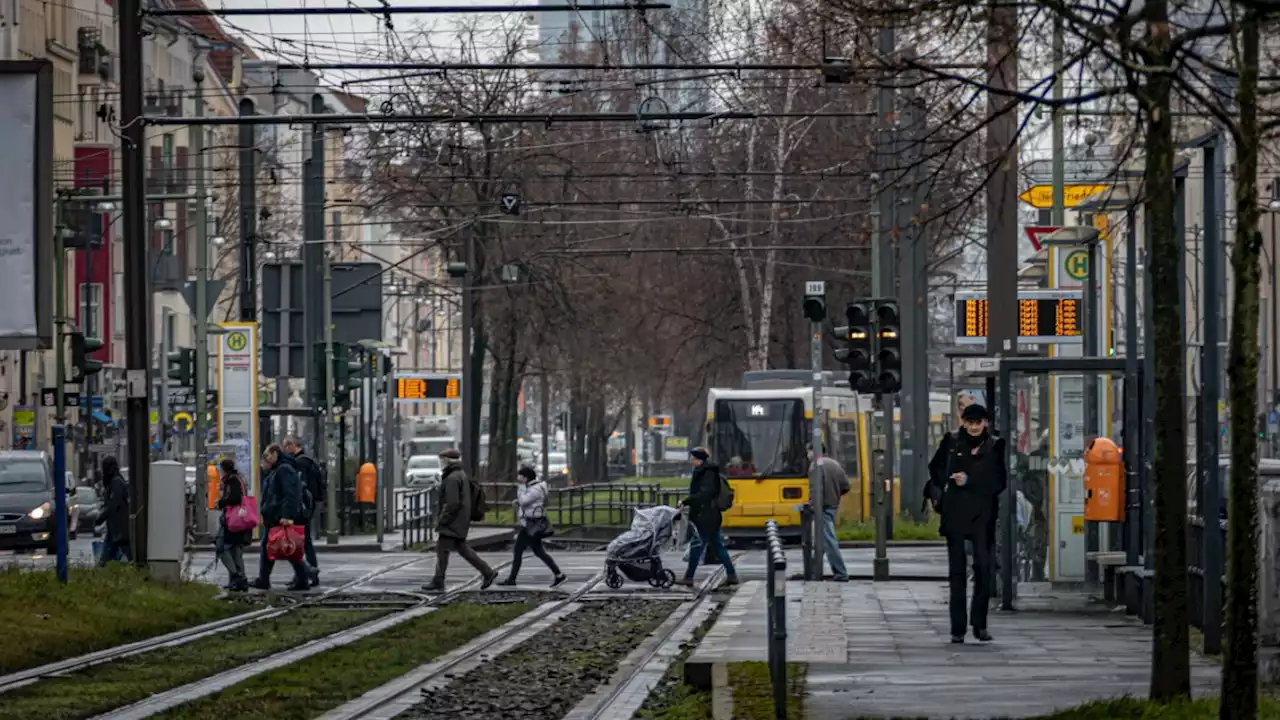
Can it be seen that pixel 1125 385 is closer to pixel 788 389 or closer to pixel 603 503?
pixel 788 389

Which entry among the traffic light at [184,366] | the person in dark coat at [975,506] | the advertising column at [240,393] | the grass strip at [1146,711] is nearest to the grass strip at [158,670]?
the person in dark coat at [975,506]

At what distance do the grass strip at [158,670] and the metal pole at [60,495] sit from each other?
1.93 m

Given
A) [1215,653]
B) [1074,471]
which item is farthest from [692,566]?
[1215,653]

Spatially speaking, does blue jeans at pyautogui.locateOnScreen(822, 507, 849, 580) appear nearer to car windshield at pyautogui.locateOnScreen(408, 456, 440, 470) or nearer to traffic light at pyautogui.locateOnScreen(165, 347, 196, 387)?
traffic light at pyautogui.locateOnScreen(165, 347, 196, 387)

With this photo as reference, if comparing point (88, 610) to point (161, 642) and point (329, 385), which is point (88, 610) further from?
point (329, 385)

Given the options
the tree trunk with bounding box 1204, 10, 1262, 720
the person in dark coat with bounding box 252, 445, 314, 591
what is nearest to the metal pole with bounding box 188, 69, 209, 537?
the person in dark coat with bounding box 252, 445, 314, 591

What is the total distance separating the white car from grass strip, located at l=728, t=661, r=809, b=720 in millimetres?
64505

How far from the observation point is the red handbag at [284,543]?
28.9 m

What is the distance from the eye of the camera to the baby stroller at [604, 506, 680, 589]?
1184 inches

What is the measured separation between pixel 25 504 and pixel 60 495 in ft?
75.2

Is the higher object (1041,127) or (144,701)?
(1041,127)

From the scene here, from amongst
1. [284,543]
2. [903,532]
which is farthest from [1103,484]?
[903,532]

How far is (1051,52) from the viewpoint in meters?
11.4

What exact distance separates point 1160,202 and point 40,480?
37170 mm
